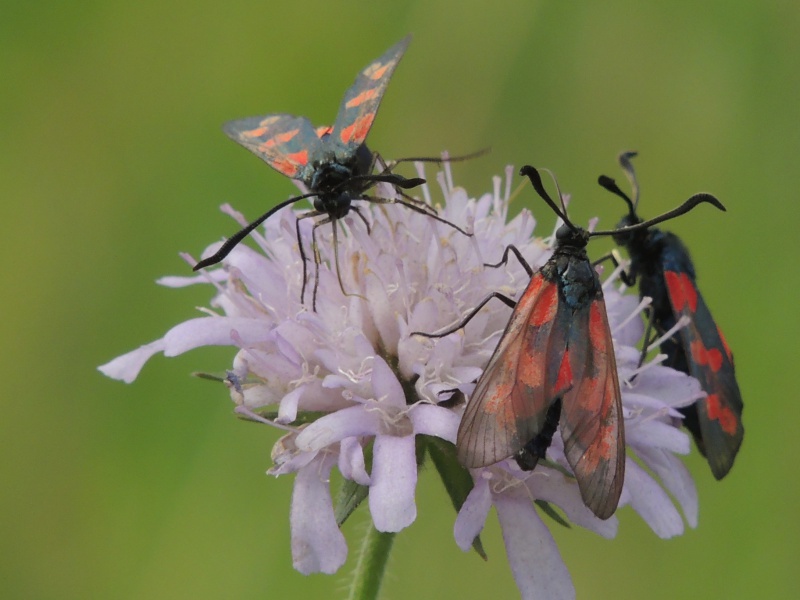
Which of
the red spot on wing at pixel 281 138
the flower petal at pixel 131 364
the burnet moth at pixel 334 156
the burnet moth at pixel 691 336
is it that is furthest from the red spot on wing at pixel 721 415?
the flower petal at pixel 131 364

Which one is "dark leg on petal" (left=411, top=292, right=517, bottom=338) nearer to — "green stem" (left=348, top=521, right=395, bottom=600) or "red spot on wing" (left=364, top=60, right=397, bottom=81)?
"green stem" (left=348, top=521, right=395, bottom=600)

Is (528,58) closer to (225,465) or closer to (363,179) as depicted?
(225,465)

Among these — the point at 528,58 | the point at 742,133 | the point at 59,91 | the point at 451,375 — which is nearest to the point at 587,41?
the point at 528,58

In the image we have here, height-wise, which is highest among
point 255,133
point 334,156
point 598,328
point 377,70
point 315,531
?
point 377,70

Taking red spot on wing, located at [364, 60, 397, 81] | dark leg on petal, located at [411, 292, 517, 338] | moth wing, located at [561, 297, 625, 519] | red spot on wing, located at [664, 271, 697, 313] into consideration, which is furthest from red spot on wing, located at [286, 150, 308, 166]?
red spot on wing, located at [664, 271, 697, 313]

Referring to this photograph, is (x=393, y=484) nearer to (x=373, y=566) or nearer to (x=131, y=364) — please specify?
(x=373, y=566)

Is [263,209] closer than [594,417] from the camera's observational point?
No

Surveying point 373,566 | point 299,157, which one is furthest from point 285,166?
point 373,566
